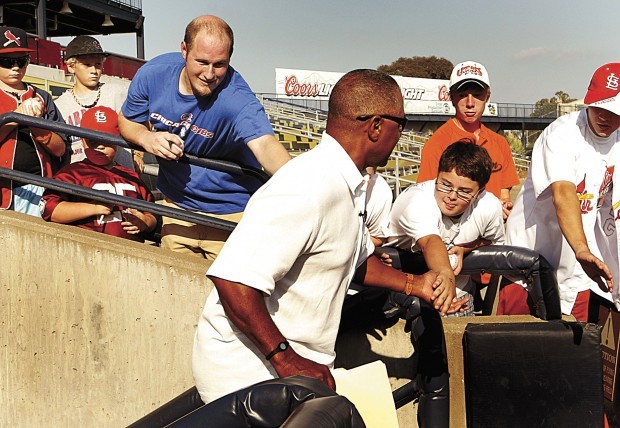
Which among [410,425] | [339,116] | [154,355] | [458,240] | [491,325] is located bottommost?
[410,425]

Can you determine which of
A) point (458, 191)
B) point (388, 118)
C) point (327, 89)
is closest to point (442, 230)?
point (458, 191)

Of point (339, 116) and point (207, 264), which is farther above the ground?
point (339, 116)

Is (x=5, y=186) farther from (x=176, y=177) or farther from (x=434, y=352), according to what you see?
(x=434, y=352)

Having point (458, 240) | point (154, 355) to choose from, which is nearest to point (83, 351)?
point (154, 355)

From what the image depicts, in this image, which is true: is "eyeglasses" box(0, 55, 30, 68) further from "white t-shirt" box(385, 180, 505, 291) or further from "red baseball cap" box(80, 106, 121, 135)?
"white t-shirt" box(385, 180, 505, 291)

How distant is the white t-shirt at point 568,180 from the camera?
3.68m

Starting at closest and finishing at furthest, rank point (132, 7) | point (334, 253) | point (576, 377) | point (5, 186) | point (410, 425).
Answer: point (334, 253) → point (576, 377) → point (410, 425) → point (5, 186) → point (132, 7)

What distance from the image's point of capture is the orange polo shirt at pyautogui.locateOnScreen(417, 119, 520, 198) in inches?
175

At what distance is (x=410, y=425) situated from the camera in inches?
145

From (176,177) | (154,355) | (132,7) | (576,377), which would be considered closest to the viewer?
(576,377)

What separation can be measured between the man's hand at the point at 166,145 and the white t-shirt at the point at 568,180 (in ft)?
5.95

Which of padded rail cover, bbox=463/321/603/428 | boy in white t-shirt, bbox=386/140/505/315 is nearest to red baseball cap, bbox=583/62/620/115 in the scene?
boy in white t-shirt, bbox=386/140/505/315

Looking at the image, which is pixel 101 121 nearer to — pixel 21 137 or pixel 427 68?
pixel 21 137

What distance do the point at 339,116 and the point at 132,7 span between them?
4154cm
